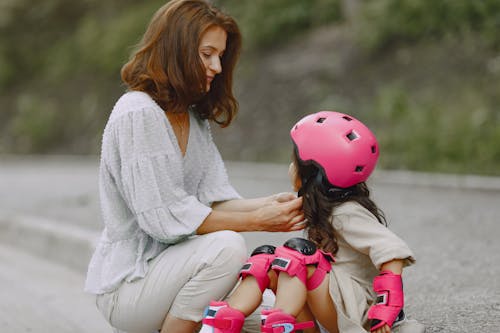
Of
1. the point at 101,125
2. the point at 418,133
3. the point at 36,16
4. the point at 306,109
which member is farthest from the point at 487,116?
the point at 36,16

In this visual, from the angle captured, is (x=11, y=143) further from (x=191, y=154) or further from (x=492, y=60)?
(x=191, y=154)

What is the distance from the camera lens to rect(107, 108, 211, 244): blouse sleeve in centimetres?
337

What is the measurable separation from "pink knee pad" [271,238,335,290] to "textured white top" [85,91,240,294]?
0.40m

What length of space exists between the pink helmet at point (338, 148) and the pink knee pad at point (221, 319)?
0.70 meters

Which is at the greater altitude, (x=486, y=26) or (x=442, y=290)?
(x=486, y=26)

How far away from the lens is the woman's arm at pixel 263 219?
345 centimetres

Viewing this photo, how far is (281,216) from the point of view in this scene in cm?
344

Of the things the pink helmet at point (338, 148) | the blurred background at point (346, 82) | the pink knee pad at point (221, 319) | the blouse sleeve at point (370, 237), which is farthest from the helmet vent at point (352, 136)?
the blurred background at point (346, 82)

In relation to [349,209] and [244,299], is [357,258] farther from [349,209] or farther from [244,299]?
[244,299]

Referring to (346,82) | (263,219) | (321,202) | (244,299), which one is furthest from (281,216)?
(346,82)

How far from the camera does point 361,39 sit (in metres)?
12.9

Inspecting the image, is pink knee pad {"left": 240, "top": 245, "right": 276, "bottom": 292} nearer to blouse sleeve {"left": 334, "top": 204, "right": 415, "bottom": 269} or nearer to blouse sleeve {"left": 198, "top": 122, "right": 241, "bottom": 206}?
blouse sleeve {"left": 334, "top": 204, "right": 415, "bottom": 269}

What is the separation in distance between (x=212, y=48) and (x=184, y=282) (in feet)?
3.41

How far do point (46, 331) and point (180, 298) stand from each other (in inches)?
59.6
